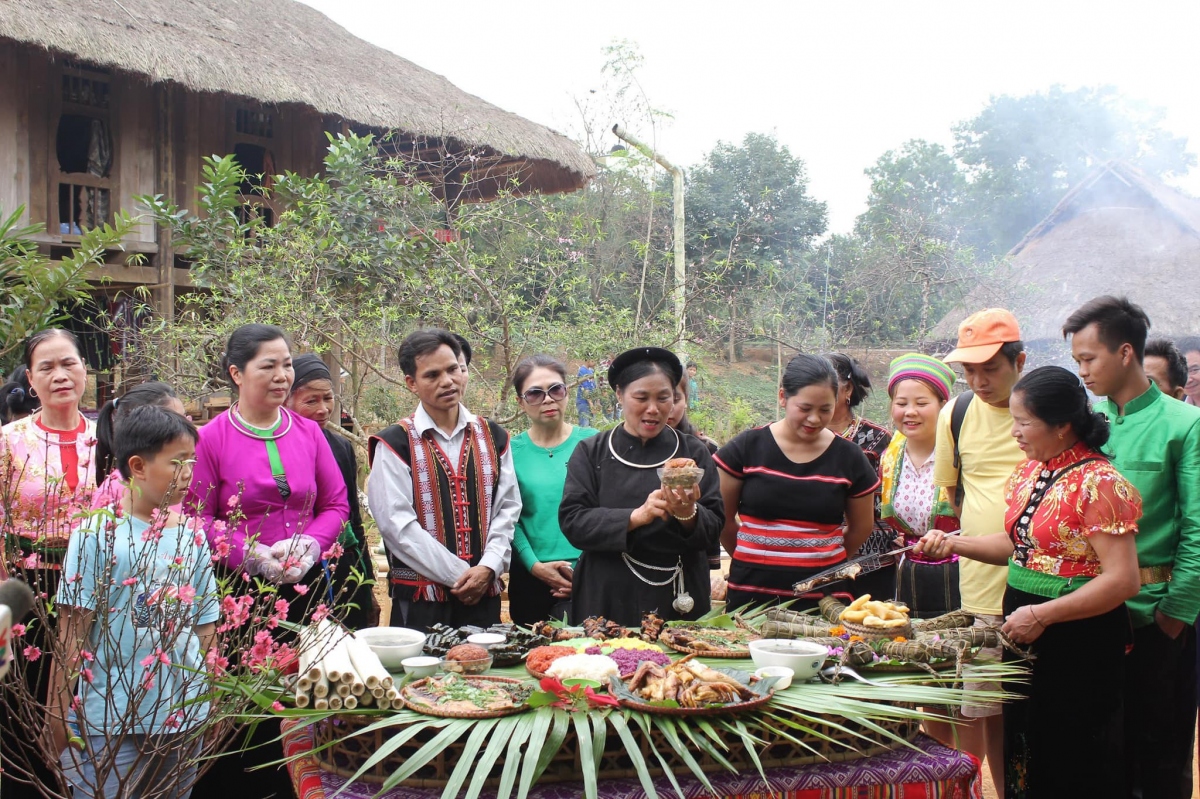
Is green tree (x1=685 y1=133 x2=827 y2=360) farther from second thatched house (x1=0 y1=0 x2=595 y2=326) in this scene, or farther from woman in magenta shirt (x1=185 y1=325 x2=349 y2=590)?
woman in magenta shirt (x1=185 y1=325 x2=349 y2=590)

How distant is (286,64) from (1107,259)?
1125 centimetres

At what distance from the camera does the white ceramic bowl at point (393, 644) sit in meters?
2.57

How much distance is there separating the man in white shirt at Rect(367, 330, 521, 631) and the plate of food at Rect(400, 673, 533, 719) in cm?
120

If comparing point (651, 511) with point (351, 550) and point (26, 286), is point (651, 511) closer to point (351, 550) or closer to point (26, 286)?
point (351, 550)

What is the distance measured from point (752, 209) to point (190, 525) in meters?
16.0

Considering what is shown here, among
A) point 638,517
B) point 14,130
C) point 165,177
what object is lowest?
point 638,517

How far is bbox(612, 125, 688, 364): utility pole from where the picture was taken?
8.41 metres

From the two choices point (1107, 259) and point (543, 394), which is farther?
point (1107, 259)

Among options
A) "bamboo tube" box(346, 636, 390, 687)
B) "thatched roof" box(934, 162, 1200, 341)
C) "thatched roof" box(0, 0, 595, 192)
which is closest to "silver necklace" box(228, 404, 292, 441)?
"bamboo tube" box(346, 636, 390, 687)

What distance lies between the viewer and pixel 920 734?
2.51 metres

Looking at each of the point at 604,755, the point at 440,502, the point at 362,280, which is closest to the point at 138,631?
the point at 604,755

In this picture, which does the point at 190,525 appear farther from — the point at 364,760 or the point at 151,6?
the point at 151,6

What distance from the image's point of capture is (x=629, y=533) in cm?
328

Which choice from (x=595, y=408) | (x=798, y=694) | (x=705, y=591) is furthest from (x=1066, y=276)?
(x=798, y=694)
